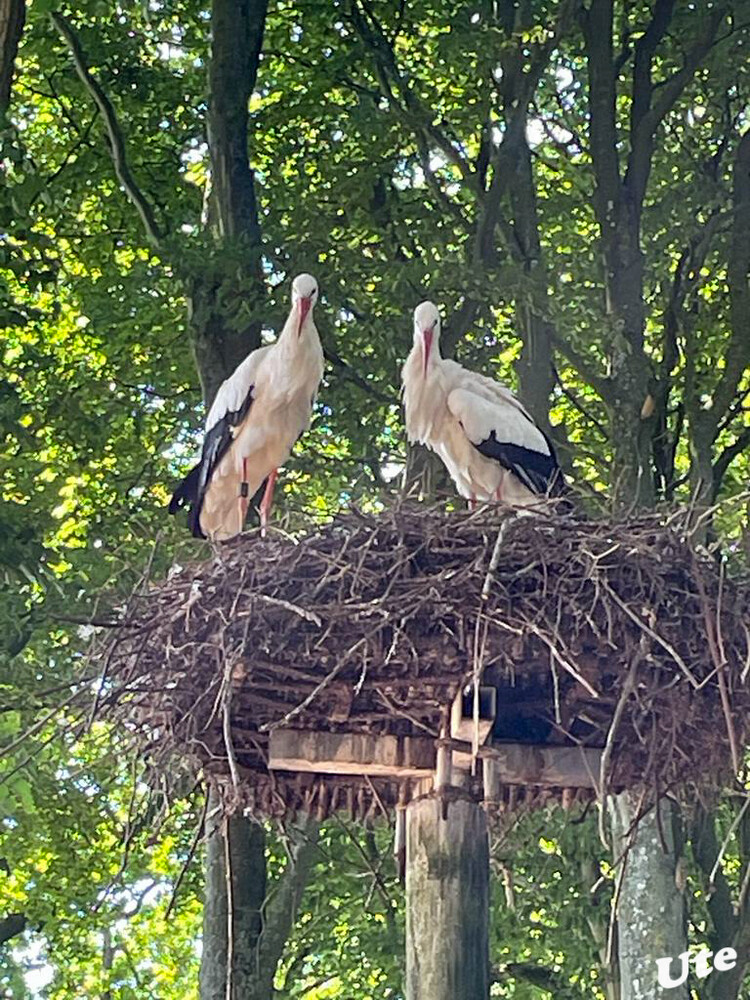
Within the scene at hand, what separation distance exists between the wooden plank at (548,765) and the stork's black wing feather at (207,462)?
3072 millimetres

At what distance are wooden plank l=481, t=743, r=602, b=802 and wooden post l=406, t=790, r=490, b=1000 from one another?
0.63ft

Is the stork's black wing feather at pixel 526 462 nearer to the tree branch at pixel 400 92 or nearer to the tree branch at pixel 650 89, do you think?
the tree branch at pixel 650 89

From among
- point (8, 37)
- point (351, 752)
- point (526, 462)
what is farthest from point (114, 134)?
point (351, 752)

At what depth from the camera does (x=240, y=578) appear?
6379 millimetres

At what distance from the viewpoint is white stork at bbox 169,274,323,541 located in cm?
913

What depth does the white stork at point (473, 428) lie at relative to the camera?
8.82 metres

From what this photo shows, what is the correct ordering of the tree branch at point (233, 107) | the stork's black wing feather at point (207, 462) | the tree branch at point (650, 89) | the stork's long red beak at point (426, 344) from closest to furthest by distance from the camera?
the stork's long red beak at point (426, 344) → the stork's black wing feather at point (207, 462) → the tree branch at point (233, 107) → the tree branch at point (650, 89)

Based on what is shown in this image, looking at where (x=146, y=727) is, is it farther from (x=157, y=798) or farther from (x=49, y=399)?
(x=49, y=399)

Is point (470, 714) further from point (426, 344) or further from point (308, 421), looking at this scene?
point (308, 421)

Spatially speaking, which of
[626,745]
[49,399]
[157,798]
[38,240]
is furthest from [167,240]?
[626,745]

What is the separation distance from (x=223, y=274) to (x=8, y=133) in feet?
8.11

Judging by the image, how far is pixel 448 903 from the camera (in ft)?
21.2

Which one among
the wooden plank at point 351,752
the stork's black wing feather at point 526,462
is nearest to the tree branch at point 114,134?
the stork's black wing feather at point 526,462

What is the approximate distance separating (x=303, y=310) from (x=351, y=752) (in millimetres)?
3237
